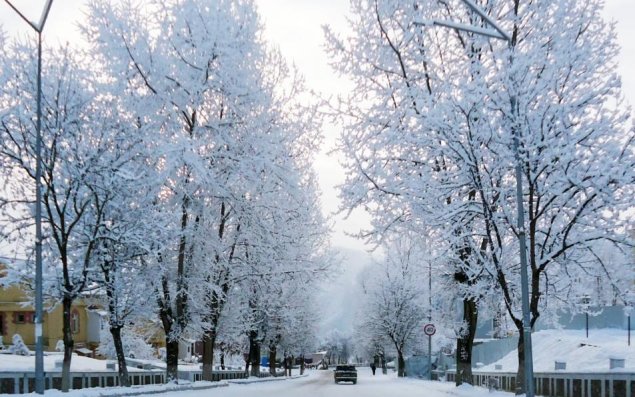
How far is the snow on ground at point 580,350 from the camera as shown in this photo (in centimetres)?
2478

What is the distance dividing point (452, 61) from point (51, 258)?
14417 mm

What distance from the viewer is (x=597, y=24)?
17438 millimetres

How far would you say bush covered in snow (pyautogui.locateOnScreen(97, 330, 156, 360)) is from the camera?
61969 millimetres

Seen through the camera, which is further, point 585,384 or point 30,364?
point 30,364

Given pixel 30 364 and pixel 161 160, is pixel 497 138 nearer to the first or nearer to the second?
pixel 161 160

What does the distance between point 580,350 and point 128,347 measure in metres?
47.8

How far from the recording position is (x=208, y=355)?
31625 millimetres

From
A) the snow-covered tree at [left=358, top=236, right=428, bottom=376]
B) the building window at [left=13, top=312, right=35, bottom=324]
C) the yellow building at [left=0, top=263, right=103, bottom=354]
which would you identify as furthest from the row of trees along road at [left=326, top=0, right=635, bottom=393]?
the building window at [left=13, top=312, right=35, bottom=324]

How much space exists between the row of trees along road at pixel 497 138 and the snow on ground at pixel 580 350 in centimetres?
422

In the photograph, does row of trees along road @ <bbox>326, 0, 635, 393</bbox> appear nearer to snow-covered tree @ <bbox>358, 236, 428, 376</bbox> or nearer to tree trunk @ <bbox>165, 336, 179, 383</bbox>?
tree trunk @ <bbox>165, 336, 179, 383</bbox>

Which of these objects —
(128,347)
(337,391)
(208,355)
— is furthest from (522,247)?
(128,347)

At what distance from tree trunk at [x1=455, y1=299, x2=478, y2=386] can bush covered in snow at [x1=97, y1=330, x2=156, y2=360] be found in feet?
141

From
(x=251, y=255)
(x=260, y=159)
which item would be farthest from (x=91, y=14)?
(x=251, y=255)

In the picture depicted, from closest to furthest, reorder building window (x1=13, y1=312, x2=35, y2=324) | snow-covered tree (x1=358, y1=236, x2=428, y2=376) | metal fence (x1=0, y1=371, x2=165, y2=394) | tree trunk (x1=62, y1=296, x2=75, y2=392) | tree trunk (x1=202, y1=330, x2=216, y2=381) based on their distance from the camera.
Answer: tree trunk (x1=62, y1=296, x2=75, y2=392)
metal fence (x1=0, y1=371, x2=165, y2=394)
tree trunk (x1=202, y1=330, x2=216, y2=381)
building window (x1=13, y1=312, x2=35, y2=324)
snow-covered tree (x1=358, y1=236, x2=428, y2=376)
